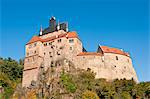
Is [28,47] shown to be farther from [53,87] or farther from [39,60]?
[53,87]

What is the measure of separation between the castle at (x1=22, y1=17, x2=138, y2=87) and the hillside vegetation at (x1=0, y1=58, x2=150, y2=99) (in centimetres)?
175

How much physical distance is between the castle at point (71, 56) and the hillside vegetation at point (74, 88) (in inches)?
68.9

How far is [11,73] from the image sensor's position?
224ft

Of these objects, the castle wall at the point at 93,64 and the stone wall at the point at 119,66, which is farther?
the stone wall at the point at 119,66

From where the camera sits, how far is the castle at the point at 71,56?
60812 millimetres

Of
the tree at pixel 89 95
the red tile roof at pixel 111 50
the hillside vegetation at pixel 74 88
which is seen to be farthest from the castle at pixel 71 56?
the tree at pixel 89 95

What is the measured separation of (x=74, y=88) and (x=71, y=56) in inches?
345

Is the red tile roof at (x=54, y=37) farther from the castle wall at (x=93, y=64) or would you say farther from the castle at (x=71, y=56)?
the castle wall at (x=93, y=64)

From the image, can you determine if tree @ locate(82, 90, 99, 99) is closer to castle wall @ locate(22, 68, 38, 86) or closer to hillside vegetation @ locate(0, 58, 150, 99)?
hillside vegetation @ locate(0, 58, 150, 99)

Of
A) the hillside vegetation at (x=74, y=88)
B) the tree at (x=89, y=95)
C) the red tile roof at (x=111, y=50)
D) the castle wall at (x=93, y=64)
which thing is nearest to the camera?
the tree at (x=89, y=95)

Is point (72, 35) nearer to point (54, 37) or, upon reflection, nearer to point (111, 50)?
point (54, 37)

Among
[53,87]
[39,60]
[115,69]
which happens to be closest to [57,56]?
[39,60]

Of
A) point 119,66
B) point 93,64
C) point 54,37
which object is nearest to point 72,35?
point 54,37

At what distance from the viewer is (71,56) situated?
2400 inches
